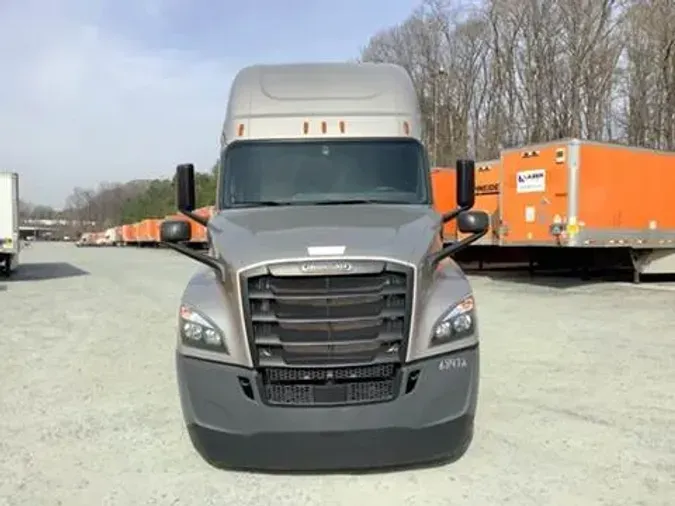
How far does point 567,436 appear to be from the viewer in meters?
5.44

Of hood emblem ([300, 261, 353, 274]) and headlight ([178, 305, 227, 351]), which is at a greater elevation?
hood emblem ([300, 261, 353, 274])

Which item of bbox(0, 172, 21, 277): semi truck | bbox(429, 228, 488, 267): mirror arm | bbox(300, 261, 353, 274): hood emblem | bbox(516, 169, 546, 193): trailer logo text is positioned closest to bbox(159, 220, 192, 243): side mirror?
bbox(300, 261, 353, 274): hood emblem

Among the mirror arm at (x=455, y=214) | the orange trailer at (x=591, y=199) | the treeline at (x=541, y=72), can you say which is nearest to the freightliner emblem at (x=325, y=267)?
the mirror arm at (x=455, y=214)

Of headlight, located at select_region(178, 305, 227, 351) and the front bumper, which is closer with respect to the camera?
the front bumper

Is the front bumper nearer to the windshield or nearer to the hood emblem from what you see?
the hood emblem

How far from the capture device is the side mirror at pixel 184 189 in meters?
6.05

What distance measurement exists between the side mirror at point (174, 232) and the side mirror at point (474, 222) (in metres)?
2.25

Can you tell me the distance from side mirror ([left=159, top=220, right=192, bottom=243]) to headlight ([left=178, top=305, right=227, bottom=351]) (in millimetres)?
1064

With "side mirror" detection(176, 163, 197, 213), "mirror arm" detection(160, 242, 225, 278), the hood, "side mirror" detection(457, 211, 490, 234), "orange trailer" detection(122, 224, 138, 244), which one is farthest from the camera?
"orange trailer" detection(122, 224, 138, 244)

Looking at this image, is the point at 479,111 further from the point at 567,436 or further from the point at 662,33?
the point at 567,436

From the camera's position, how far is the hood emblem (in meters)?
4.32

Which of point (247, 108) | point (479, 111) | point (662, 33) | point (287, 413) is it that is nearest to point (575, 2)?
point (662, 33)

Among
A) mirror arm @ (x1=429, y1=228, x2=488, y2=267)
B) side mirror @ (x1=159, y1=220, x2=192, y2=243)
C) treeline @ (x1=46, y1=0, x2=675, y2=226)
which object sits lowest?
mirror arm @ (x1=429, y1=228, x2=488, y2=267)

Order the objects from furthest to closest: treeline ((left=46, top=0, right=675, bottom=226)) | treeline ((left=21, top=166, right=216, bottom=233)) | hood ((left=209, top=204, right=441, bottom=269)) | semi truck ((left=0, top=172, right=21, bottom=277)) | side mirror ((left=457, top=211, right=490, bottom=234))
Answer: treeline ((left=21, top=166, right=216, bottom=233)) → treeline ((left=46, top=0, right=675, bottom=226)) → semi truck ((left=0, top=172, right=21, bottom=277)) → side mirror ((left=457, top=211, right=490, bottom=234)) → hood ((left=209, top=204, right=441, bottom=269))
